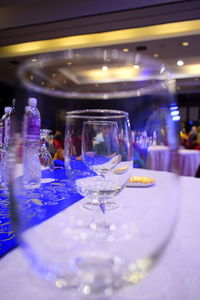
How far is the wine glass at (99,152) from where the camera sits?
0.34 meters

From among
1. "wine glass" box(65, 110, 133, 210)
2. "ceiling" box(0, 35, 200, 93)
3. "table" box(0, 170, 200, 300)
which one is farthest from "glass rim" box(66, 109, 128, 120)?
"ceiling" box(0, 35, 200, 93)

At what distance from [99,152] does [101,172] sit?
0.16ft

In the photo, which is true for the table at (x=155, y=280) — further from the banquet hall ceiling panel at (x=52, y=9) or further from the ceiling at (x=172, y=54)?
the banquet hall ceiling panel at (x=52, y=9)

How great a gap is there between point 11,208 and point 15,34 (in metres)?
5.24

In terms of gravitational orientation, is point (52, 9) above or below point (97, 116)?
above

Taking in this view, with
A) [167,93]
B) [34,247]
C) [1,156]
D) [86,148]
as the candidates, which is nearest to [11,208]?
[34,247]

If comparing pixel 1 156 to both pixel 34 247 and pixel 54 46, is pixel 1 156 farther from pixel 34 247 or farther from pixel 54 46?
pixel 54 46

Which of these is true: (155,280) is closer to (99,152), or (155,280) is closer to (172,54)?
(99,152)

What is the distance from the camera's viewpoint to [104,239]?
0.78 ft

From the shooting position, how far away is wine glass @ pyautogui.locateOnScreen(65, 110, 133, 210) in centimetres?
34

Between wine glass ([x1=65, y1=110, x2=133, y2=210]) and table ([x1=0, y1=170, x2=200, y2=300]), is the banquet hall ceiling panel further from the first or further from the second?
table ([x1=0, y1=170, x2=200, y2=300])

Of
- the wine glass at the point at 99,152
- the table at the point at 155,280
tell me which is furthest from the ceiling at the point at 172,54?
the table at the point at 155,280

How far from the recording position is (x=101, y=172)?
45 centimetres

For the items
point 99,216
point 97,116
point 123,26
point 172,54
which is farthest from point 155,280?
point 172,54
